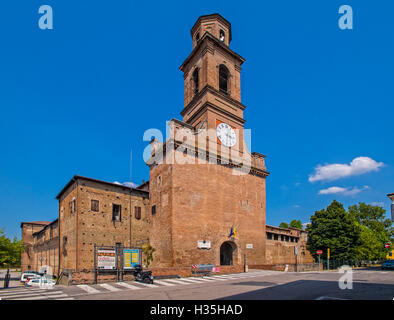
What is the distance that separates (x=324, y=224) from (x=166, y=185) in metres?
25.2

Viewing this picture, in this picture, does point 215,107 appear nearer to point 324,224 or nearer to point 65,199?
point 65,199

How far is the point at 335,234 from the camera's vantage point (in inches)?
1481

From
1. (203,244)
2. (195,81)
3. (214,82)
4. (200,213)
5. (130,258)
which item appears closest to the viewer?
(130,258)

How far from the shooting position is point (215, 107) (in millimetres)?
30797

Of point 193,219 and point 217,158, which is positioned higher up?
point 217,158

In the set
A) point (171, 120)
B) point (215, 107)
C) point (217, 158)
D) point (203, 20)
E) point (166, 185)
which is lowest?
point (166, 185)

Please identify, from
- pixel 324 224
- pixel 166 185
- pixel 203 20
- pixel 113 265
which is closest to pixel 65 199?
pixel 166 185

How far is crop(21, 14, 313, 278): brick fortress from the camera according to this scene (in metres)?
25.4

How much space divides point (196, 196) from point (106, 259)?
35.1ft

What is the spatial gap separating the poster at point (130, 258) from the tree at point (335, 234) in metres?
28.1

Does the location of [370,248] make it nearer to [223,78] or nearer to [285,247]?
[285,247]

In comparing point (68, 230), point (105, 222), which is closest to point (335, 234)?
point (105, 222)

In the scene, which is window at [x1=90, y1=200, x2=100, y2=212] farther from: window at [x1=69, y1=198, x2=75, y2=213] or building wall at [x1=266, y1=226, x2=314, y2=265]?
building wall at [x1=266, y1=226, x2=314, y2=265]
